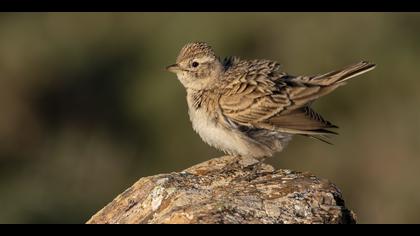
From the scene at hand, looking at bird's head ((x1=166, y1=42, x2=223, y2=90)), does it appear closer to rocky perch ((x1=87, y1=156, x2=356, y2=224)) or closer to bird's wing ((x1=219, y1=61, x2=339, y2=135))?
bird's wing ((x1=219, y1=61, x2=339, y2=135))

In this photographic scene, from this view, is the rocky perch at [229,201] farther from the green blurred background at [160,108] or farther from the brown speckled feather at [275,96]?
the green blurred background at [160,108]

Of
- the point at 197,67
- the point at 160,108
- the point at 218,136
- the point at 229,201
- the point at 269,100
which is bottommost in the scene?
the point at 160,108

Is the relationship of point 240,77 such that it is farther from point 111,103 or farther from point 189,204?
point 111,103

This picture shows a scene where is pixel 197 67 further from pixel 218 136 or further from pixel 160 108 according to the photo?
pixel 160 108

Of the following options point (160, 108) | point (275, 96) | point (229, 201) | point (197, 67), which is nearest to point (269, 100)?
point (275, 96)

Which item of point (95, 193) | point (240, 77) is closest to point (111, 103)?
point (95, 193)

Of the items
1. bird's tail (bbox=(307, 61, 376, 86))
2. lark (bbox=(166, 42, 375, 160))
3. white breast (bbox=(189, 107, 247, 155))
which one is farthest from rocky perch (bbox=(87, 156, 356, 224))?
bird's tail (bbox=(307, 61, 376, 86))
